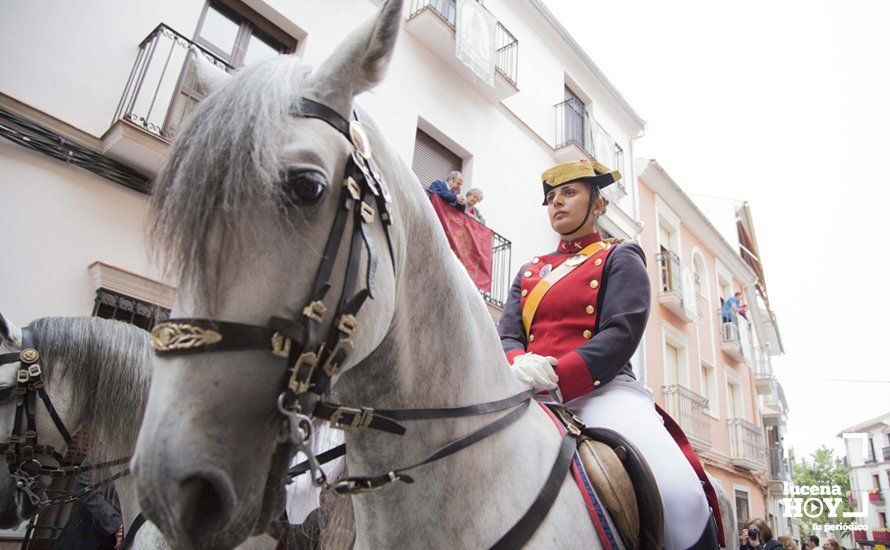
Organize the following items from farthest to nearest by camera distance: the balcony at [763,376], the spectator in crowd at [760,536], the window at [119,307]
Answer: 1. the balcony at [763,376]
2. the spectator in crowd at [760,536]
3. the window at [119,307]

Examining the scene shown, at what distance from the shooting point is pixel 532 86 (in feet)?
37.0

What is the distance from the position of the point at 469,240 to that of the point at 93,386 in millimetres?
5451

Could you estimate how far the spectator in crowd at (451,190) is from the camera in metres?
7.34

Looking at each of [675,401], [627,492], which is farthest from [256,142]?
[675,401]

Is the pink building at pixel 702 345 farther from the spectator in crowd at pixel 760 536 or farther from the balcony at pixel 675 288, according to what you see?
the spectator in crowd at pixel 760 536

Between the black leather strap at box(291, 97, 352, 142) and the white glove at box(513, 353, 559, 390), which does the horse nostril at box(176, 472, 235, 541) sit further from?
the white glove at box(513, 353, 559, 390)

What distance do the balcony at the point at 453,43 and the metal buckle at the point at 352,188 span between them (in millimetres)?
8375

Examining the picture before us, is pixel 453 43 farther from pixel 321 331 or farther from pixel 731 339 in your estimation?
pixel 731 339

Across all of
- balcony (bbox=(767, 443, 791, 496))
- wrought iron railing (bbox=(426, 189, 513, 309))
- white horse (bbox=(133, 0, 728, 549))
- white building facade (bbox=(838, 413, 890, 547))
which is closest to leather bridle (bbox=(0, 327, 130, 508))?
white horse (bbox=(133, 0, 728, 549))

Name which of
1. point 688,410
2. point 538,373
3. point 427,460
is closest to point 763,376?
point 688,410

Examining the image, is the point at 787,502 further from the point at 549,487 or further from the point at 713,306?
the point at 549,487

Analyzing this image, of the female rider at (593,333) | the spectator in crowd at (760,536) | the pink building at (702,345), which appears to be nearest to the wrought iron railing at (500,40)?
the pink building at (702,345)

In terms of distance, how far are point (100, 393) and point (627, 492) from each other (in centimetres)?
287

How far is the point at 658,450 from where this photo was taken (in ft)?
6.00
